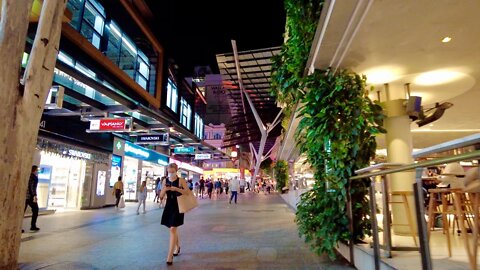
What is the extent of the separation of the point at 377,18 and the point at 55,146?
496 inches

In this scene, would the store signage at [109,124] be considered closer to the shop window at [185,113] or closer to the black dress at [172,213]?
the black dress at [172,213]

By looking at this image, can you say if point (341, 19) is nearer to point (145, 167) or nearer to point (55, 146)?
point (55, 146)

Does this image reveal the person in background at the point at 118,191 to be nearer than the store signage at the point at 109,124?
No

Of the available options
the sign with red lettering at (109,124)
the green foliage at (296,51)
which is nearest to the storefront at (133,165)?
the sign with red lettering at (109,124)

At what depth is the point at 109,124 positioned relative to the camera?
13.1 meters

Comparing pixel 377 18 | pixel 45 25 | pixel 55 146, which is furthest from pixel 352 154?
pixel 55 146

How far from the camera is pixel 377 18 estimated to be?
4293mm

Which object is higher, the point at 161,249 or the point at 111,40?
the point at 111,40

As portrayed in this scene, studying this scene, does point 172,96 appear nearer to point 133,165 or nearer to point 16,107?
point 133,165

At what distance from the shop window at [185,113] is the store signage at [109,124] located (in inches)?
592

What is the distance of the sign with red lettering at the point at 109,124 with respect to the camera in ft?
42.1

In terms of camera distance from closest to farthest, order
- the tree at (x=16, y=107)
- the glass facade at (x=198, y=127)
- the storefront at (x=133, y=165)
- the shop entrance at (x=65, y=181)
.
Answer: the tree at (x=16, y=107) → the shop entrance at (x=65, y=181) → the storefront at (x=133, y=165) → the glass facade at (x=198, y=127)

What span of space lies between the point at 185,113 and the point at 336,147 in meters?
26.3

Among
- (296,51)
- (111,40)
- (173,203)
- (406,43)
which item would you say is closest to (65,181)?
(111,40)
